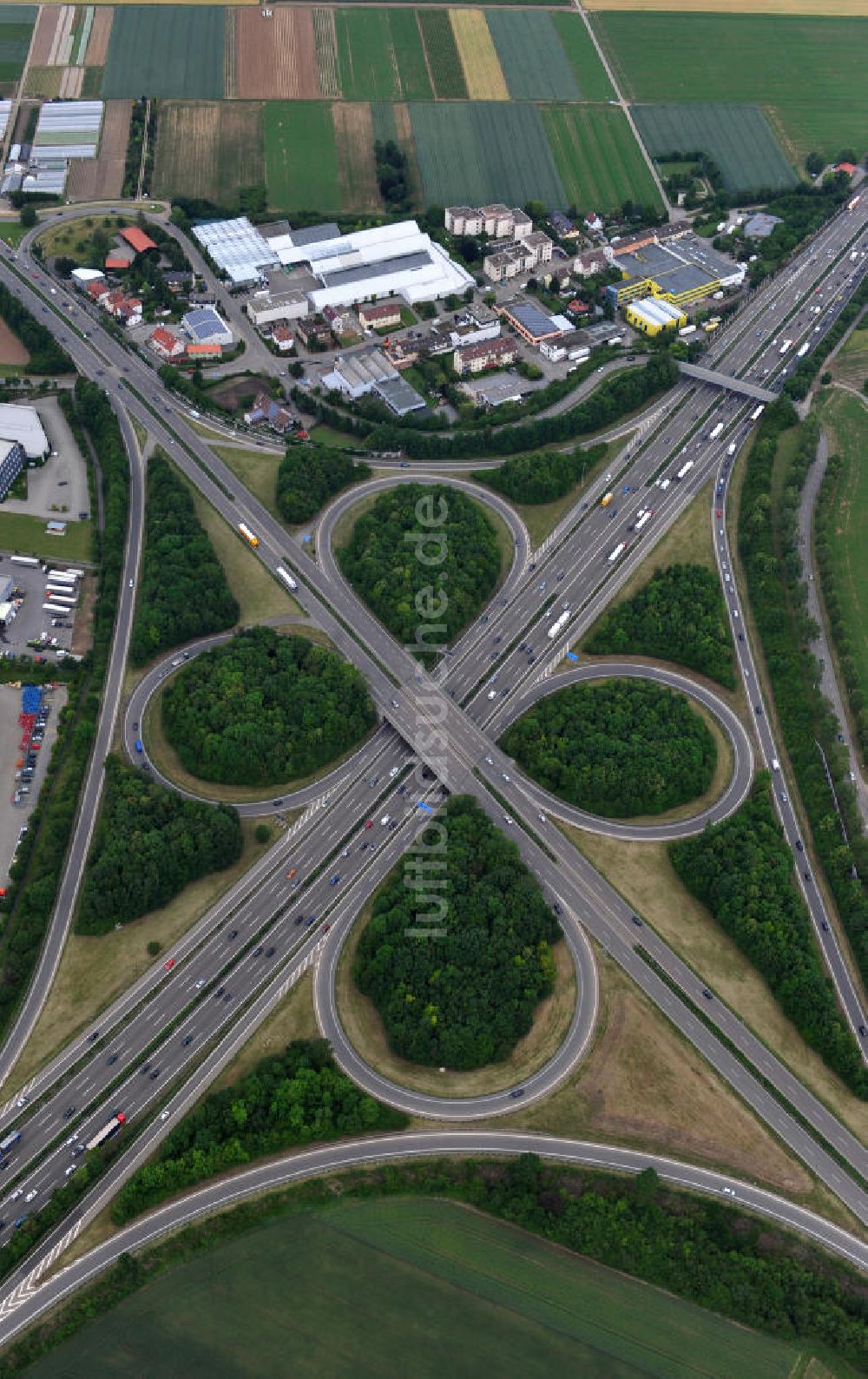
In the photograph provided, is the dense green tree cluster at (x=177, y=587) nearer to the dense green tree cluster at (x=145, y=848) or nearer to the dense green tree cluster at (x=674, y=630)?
the dense green tree cluster at (x=145, y=848)

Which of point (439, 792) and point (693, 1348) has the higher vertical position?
point (439, 792)

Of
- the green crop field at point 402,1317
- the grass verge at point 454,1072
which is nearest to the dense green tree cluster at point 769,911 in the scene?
the grass verge at point 454,1072

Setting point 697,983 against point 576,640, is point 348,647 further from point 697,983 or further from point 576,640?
point 697,983

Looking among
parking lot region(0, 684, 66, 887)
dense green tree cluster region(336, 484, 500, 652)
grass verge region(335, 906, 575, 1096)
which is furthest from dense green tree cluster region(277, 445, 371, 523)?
grass verge region(335, 906, 575, 1096)

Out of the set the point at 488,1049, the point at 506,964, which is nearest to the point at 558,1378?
the point at 488,1049

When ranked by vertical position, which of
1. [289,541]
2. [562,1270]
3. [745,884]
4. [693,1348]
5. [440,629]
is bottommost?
[693,1348]

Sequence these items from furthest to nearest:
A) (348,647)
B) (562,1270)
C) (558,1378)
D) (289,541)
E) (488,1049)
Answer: (289,541)
(348,647)
(488,1049)
(562,1270)
(558,1378)

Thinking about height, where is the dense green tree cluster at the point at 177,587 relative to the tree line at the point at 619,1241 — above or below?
above
